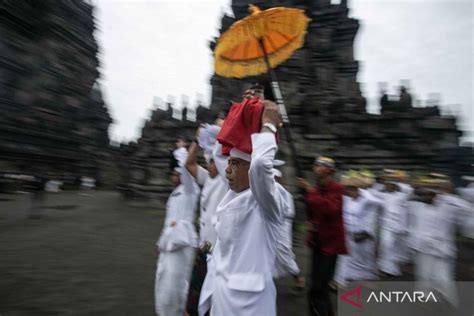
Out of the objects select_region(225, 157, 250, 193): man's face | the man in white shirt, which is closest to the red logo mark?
the man in white shirt

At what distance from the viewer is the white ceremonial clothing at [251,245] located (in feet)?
5.25

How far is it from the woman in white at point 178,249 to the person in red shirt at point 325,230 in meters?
1.22

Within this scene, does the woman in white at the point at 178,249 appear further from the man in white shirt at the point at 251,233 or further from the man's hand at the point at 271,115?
the man's hand at the point at 271,115

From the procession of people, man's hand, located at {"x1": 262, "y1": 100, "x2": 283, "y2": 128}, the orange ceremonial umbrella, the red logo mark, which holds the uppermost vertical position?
the orange ceremonial umbrella

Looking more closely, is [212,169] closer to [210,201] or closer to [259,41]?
[210,201]

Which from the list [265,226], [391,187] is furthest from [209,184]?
[391,187]

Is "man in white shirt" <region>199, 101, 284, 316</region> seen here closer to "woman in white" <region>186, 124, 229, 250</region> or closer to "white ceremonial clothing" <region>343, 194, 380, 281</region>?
"woman in white" <region>186, 124, 229, 250</region>

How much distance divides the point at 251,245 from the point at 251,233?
0.21 feet

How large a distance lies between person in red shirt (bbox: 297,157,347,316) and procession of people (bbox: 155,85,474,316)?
1 centimetres

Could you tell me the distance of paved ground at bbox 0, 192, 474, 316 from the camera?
13.1 ft

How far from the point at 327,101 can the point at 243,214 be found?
10790 mm

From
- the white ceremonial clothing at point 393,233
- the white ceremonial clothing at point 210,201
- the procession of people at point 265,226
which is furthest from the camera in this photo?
the white ceremonial clothing at point 393,233

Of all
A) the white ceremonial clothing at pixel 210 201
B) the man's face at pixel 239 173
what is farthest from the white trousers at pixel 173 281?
the man's face at pixel 239 173

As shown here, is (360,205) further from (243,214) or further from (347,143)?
(347,143)
